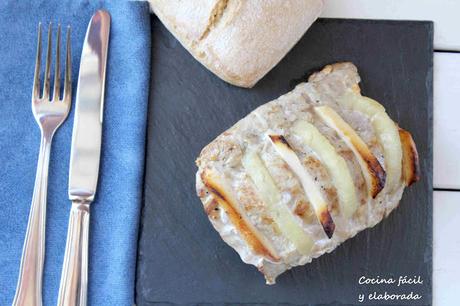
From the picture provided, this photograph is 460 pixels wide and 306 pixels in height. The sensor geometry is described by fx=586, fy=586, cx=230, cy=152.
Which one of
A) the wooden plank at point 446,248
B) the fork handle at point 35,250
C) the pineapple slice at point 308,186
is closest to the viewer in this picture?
the pineapple slice at point 308,186

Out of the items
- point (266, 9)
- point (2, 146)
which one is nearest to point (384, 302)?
point (266, 9)

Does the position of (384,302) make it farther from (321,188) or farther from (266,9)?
(266,9)

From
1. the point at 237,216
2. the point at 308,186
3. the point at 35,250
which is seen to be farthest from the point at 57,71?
the point at 308,186

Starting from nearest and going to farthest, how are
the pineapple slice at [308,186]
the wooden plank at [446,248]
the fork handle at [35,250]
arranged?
the pineapple slice at [308,186] < the fork handle at [35,250] < the wooden plank at [446,248]

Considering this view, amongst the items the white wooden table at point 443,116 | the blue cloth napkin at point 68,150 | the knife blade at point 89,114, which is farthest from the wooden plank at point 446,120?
the knife blade at point 89,114

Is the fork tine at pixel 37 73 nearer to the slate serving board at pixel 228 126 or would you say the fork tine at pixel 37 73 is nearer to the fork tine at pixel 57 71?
the fork tine at pixel 57 71

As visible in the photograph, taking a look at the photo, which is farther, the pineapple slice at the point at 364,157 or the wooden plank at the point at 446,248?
the wooden plank at the point at 446,248

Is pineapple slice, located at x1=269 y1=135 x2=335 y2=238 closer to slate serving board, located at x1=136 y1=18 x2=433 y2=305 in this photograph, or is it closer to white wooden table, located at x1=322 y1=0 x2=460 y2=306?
slate serving board, located at x1=136 y1=18 x2=433 y2=305

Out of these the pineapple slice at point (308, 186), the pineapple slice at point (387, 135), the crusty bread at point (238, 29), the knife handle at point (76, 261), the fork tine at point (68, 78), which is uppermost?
the crusty bread at point (238, 29)
